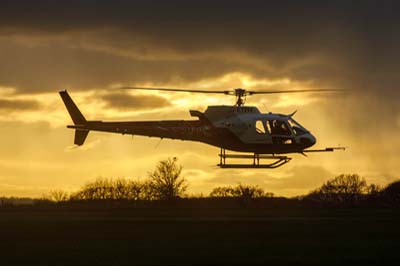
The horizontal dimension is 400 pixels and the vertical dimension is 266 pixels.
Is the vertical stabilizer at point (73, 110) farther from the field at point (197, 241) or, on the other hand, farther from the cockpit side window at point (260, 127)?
the cockpit side window at point (260, 127)

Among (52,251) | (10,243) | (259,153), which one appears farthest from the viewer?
(259,153)

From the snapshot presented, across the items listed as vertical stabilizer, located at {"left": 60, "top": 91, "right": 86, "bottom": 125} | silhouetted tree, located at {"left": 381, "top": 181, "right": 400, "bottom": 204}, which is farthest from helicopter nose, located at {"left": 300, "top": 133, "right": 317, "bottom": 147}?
silhouetted tree, located at {"left": 381, "top": 181, "right": 400, "bottom": 204}

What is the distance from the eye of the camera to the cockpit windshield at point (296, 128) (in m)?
63.0

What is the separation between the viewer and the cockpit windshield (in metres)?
63.0

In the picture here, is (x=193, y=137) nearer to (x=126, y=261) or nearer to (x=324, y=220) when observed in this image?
(x=324, y=220)

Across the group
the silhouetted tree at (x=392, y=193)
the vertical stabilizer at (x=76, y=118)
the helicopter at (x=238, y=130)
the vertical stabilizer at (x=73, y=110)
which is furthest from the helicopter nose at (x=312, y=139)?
the silhouetted tree at (x=392, y=193)

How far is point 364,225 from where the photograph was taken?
58969 mm

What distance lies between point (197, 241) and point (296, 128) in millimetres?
20246

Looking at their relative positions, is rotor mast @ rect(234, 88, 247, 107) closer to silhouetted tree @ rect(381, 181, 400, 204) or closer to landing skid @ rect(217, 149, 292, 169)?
landing skid @ rect(217, 149, 292, 169)

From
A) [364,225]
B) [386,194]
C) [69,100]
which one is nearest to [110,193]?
[386,194]

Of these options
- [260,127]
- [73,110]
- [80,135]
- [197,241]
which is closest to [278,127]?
[260,127]

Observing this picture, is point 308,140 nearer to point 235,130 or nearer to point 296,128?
point 296,128

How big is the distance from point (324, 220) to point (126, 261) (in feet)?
100

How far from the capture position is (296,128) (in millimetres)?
63188
